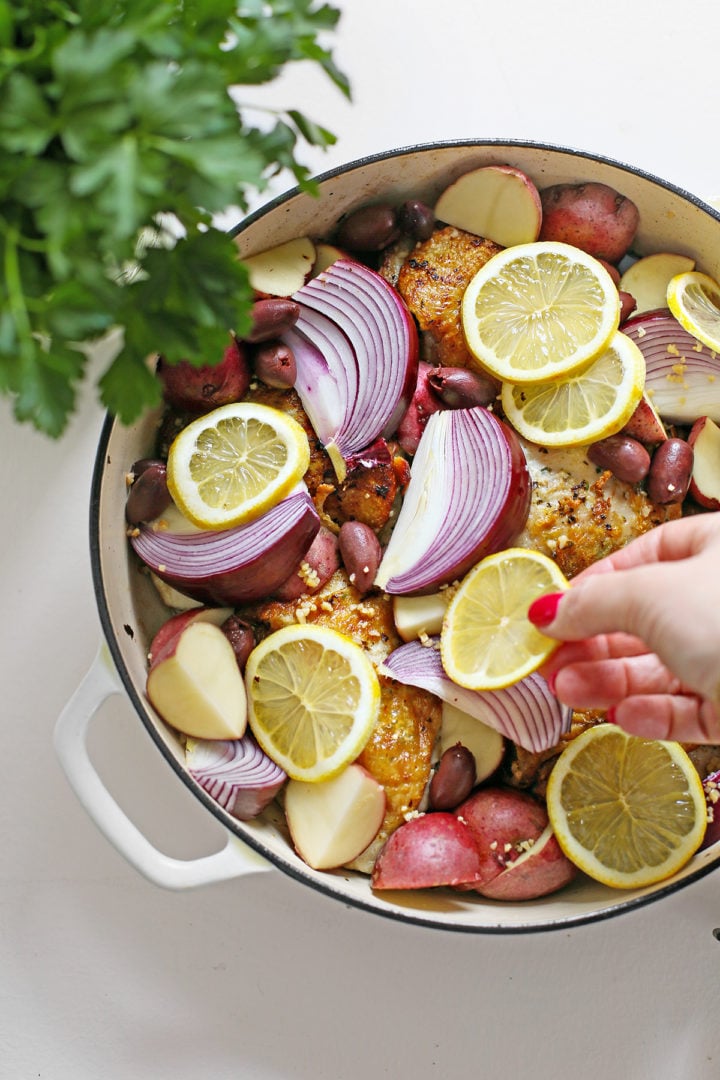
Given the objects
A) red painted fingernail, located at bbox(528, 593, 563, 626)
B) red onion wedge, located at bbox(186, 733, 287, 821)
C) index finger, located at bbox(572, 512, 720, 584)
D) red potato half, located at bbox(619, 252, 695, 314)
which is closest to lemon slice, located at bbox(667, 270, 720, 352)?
red potato half, located at bbox(619, 252, 695, 314)

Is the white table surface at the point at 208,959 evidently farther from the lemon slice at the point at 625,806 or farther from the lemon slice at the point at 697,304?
the lemon slice at the point at 697,304

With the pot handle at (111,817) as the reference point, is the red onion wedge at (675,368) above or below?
above

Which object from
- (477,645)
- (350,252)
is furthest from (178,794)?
(350,252)

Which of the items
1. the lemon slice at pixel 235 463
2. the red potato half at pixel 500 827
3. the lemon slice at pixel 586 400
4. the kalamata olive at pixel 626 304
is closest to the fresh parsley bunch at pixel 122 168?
the lemon slice at pixel 235 463

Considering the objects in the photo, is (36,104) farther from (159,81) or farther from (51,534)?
(51,534)

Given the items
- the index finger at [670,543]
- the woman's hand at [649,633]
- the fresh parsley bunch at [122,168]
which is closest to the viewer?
the fresh parsley bunch at [122,168]

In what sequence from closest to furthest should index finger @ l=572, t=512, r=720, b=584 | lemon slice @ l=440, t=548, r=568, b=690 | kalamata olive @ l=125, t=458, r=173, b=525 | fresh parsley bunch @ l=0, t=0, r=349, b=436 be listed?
fresh parsley bunch @ l=0, t=0, r=349, b=436, index finger @ l=572, t=512, r=720, b=584, lemon slice @ l=440, t=548, r=568, b=690, kalamata olive @ l=125, t=458, r=173, b=525

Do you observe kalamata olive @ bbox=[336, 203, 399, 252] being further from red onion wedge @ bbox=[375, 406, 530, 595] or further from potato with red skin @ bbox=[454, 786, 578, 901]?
potato with red skin @ bbox=[454, 786, 578, 901]
